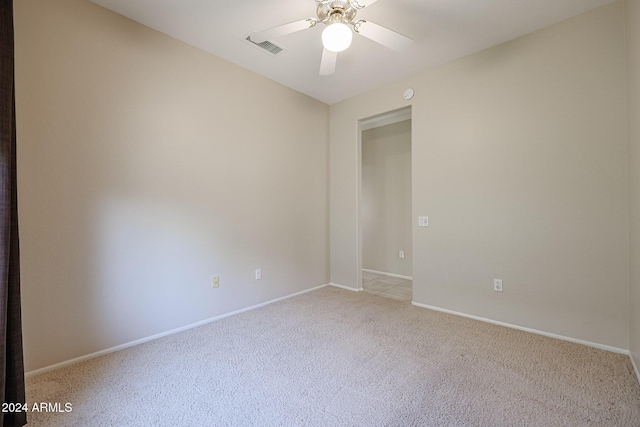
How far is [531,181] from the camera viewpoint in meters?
2.38

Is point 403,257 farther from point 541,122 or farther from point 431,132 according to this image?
point 541,122

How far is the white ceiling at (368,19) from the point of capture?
6.64 ft

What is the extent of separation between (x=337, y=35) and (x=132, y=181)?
1.92 m

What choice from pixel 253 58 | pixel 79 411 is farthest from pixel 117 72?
pixel 79 411

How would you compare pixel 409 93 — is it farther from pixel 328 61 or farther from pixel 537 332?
pixel 537 332

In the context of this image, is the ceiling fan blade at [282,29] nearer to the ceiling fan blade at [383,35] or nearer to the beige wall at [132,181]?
the ceiling fan blade at [383,35]

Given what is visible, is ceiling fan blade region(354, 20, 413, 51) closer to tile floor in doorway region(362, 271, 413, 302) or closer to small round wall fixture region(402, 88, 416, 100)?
small round wall fixture region(402, 88, 416, 100)

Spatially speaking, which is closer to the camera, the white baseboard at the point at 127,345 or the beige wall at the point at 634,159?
the beige wall at the point at 634,159

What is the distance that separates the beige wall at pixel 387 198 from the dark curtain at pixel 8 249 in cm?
402

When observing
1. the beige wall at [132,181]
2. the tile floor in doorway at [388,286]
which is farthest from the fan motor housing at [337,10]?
the tile floor in doorway at [388,286]

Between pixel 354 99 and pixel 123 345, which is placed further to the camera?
pixel 354 99

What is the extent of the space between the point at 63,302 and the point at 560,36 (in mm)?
4338

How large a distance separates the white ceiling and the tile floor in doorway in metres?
2.70

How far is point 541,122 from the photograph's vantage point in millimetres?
2336
